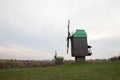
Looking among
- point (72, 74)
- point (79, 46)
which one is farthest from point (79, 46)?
point (72, 74)

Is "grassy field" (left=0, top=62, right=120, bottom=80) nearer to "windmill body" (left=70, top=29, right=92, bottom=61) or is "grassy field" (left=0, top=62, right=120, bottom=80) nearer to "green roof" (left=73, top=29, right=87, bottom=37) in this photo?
"windmill body" (left=70, top=29, right=92, bottom=61)

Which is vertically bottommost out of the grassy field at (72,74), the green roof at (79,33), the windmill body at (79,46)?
the grassy field at (72,74)

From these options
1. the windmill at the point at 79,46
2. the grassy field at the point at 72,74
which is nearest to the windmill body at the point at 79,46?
the windmill at the point at 79,46

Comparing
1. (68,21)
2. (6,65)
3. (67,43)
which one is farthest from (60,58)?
(6,65)

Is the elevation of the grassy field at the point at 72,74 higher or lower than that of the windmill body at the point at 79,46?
lower

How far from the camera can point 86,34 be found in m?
56.2

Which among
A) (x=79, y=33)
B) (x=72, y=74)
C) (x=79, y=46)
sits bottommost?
(x=72, y=74)

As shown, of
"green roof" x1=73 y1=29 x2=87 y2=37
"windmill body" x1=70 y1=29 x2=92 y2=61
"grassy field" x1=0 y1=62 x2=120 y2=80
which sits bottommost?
"grassy field" x1=0 y1=62 x2=120 y2=80

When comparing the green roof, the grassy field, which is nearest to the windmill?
the green roof

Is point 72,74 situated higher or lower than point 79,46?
lower

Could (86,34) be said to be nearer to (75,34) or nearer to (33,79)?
(75,34)

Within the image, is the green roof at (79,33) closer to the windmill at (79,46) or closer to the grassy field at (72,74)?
the windmill at (79,46)

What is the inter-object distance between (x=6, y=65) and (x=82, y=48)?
23.7 meters

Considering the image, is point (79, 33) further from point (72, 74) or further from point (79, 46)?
→ point (72, 74)
